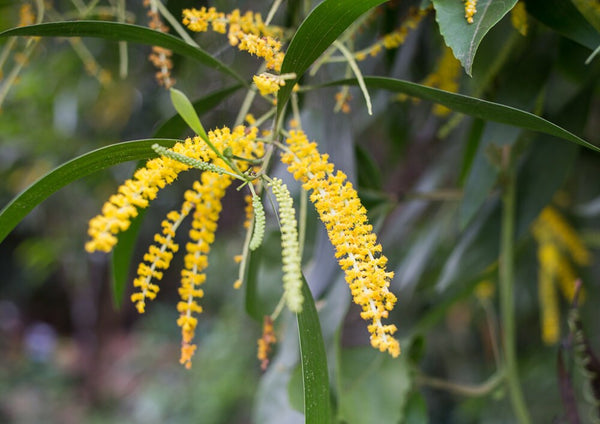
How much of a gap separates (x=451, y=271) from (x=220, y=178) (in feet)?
1.90

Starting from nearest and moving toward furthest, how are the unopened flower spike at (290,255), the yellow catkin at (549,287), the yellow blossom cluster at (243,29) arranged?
the unopened flower spike at (290,255) → the yellow blossom cluster at (243,29) → the yellow catkin at (549,287)

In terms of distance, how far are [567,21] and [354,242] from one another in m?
0.37

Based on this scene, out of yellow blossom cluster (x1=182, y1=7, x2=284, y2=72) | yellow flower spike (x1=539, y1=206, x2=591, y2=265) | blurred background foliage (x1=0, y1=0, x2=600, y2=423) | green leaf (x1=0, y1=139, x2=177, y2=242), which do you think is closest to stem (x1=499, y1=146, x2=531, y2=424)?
blurred background foliage (x1=0, y1=0, x2=600, y2=423)

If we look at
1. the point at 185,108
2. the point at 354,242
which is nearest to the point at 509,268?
the point at 354,242

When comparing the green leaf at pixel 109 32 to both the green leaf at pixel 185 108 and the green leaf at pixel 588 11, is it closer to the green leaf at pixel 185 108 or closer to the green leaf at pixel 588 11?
the green leaf at pixel 185 108

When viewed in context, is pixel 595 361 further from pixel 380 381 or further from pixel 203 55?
pixel 203 55

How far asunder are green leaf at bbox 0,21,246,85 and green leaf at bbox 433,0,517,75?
0.23 metres

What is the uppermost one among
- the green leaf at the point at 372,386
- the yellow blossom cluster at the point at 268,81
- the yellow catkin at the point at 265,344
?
the yellow blossom cluster at the point at 268,81

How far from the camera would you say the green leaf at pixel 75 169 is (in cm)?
44

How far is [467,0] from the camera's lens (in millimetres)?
471

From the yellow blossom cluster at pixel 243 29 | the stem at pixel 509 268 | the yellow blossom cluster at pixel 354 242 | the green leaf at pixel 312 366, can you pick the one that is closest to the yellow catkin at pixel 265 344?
the green leaf at pixel 312 366

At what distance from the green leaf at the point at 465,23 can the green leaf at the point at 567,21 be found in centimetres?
13

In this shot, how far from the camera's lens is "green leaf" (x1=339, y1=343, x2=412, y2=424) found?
743 mm

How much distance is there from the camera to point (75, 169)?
0.45 meters
